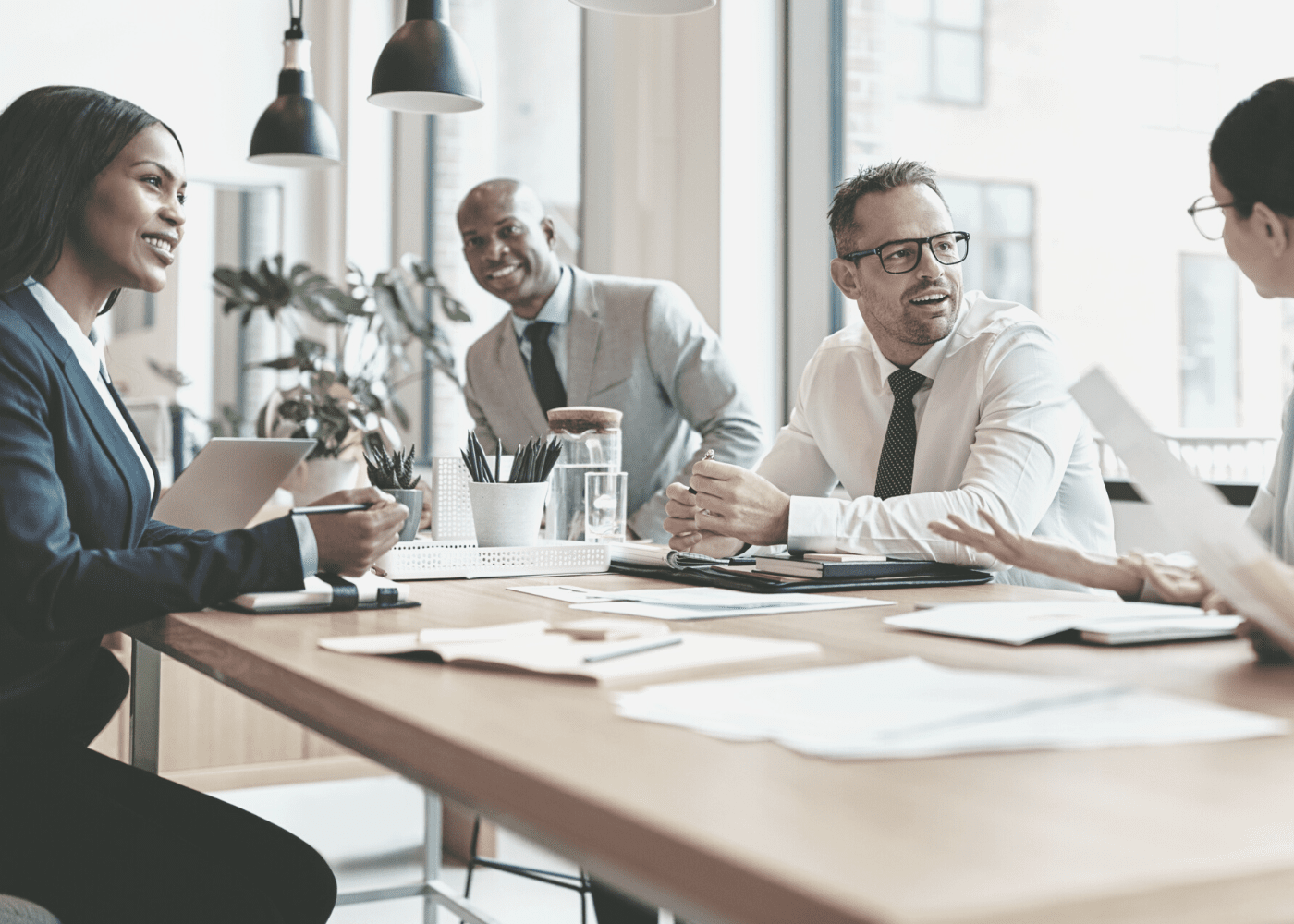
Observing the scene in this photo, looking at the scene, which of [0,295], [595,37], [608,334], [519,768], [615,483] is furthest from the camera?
[595,37]

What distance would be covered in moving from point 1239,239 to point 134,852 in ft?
4.69

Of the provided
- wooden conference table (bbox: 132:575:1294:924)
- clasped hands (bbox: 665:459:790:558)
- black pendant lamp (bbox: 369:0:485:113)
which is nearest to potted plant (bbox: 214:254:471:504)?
black pendant lamp (bbox: 369:0:485:113)

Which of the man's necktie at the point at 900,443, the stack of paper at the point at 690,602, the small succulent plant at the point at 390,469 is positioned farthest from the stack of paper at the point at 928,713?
the man's necktie at the point at 900,443

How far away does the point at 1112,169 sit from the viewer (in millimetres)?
2924

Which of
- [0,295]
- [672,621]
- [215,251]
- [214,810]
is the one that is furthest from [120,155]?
[215,251]

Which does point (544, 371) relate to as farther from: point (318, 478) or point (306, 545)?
point (306, 545)

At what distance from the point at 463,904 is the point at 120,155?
1548 mm

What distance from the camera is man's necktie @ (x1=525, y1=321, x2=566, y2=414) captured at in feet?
10.2

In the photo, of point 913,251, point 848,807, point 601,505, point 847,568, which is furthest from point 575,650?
point 913,251

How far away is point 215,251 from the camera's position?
5836 mm

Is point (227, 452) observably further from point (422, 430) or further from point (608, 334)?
point (422, 430)

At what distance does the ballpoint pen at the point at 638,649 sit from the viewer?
98 cm

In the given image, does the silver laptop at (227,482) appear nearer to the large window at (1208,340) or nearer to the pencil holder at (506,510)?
the pencil holder at (506,510)

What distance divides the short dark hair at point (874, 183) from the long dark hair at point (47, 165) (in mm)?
1313
